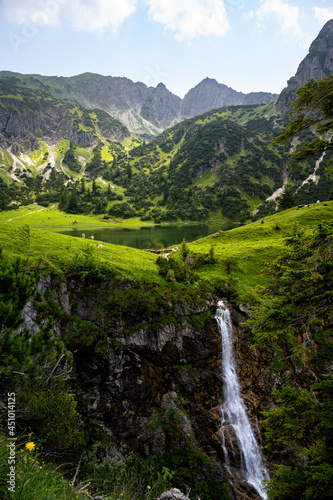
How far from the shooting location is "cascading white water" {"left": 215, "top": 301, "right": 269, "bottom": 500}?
1430 cm

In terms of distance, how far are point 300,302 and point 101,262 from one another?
654 inches

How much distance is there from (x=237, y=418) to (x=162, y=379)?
6092mm

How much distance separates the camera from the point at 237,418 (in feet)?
52.5

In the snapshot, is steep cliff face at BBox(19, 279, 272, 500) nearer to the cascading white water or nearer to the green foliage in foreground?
the cascading white water

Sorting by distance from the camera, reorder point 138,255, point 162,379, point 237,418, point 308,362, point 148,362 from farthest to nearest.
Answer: point 138,255, point 148,362, point 162,379, point 237,418, point 308,362

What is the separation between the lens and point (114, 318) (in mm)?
17297

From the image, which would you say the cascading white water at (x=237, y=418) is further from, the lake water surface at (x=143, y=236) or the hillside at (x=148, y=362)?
the lake water surface at (x=143, y=236)

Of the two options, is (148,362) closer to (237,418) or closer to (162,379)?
(162,379)

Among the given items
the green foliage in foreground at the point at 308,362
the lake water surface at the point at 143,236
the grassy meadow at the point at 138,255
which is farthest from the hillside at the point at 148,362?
the lake water surface at the point at 143,236

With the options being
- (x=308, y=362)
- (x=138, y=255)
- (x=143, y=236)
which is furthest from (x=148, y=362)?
(x=143, y=236)

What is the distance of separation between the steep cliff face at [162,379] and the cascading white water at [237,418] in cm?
43

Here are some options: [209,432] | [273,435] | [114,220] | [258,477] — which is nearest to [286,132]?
[273,435]

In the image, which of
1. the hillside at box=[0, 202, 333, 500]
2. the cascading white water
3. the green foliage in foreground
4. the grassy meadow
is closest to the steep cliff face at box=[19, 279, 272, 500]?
the hillside at box=[0, 202, 333, 500]

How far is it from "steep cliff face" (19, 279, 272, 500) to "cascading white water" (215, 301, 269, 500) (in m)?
0.43
